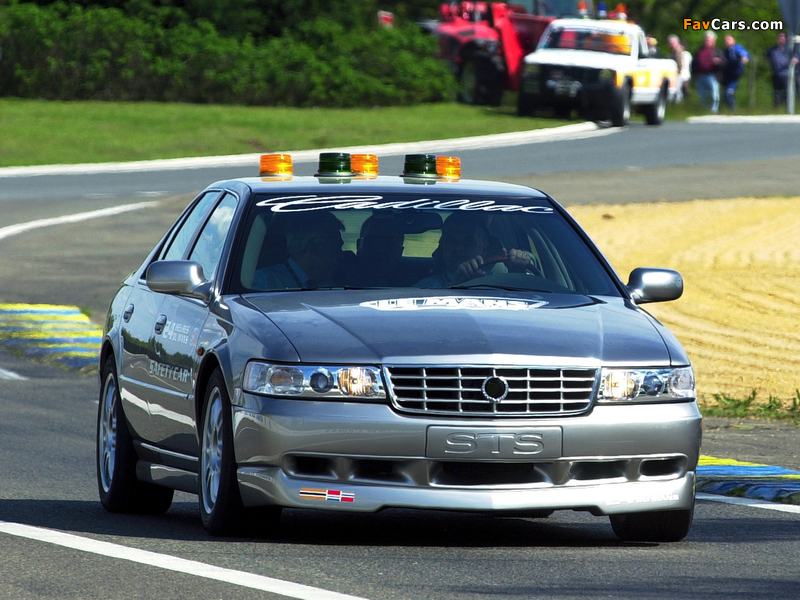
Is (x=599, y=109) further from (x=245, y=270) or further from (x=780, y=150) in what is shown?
(x=245, y=270)

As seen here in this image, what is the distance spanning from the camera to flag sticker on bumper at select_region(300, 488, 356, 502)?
6.88 meters

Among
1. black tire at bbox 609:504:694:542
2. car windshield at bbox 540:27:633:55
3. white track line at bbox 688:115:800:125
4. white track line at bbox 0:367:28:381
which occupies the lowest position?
white track line at bbox 688:115:800:125

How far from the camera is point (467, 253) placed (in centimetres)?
800

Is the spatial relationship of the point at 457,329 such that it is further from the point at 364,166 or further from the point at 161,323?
the point at 364,166

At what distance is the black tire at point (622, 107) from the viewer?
1567 inches

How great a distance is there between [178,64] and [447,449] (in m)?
39.0

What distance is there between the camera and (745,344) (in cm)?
1602

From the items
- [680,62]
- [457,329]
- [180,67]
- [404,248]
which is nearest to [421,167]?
[404,248]

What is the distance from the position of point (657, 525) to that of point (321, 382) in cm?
155

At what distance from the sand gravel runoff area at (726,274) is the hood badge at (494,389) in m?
6.30

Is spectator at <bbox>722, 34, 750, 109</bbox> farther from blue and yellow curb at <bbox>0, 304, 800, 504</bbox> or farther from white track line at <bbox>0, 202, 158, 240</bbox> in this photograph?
blue and yellow curb at <bbox>0, 304, 800, 504</bbox>

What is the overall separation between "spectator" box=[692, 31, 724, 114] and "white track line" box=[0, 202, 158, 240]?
874 inches

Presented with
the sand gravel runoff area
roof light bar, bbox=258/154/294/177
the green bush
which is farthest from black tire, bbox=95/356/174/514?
the green bush

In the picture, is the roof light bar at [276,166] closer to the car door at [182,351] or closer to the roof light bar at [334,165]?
the roof light bar at [334,165]
